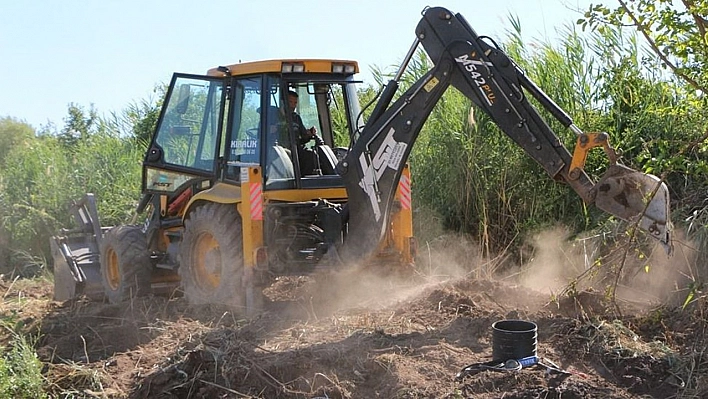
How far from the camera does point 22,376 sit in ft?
19.8

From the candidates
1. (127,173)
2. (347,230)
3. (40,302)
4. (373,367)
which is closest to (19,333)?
(40,302)

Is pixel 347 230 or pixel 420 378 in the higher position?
pixel 347 230

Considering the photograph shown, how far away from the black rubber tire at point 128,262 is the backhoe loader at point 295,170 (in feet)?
0.05

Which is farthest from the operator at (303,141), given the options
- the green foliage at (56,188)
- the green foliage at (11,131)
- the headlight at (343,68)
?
the green foliage at (11,131)

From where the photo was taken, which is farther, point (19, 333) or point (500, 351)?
point (19, 333)

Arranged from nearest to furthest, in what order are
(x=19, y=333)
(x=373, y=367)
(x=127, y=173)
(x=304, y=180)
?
(x=373, y=367), (x=19, y=333), (x=304, y=180), (x=127, y=173)

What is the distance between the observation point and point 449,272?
9.45 m

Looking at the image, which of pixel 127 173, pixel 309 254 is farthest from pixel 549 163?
pixel 127 173

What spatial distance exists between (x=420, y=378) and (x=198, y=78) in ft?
13.9

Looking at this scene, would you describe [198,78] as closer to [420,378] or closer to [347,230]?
[347,230]

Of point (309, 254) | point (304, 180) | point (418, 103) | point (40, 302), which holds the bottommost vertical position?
point (40, 302)

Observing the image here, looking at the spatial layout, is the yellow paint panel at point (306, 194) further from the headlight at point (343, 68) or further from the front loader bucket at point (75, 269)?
the front loader bucket at point (75, 269)

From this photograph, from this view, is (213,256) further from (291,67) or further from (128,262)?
(291,67)

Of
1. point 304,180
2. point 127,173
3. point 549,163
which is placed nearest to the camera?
point 549,163
